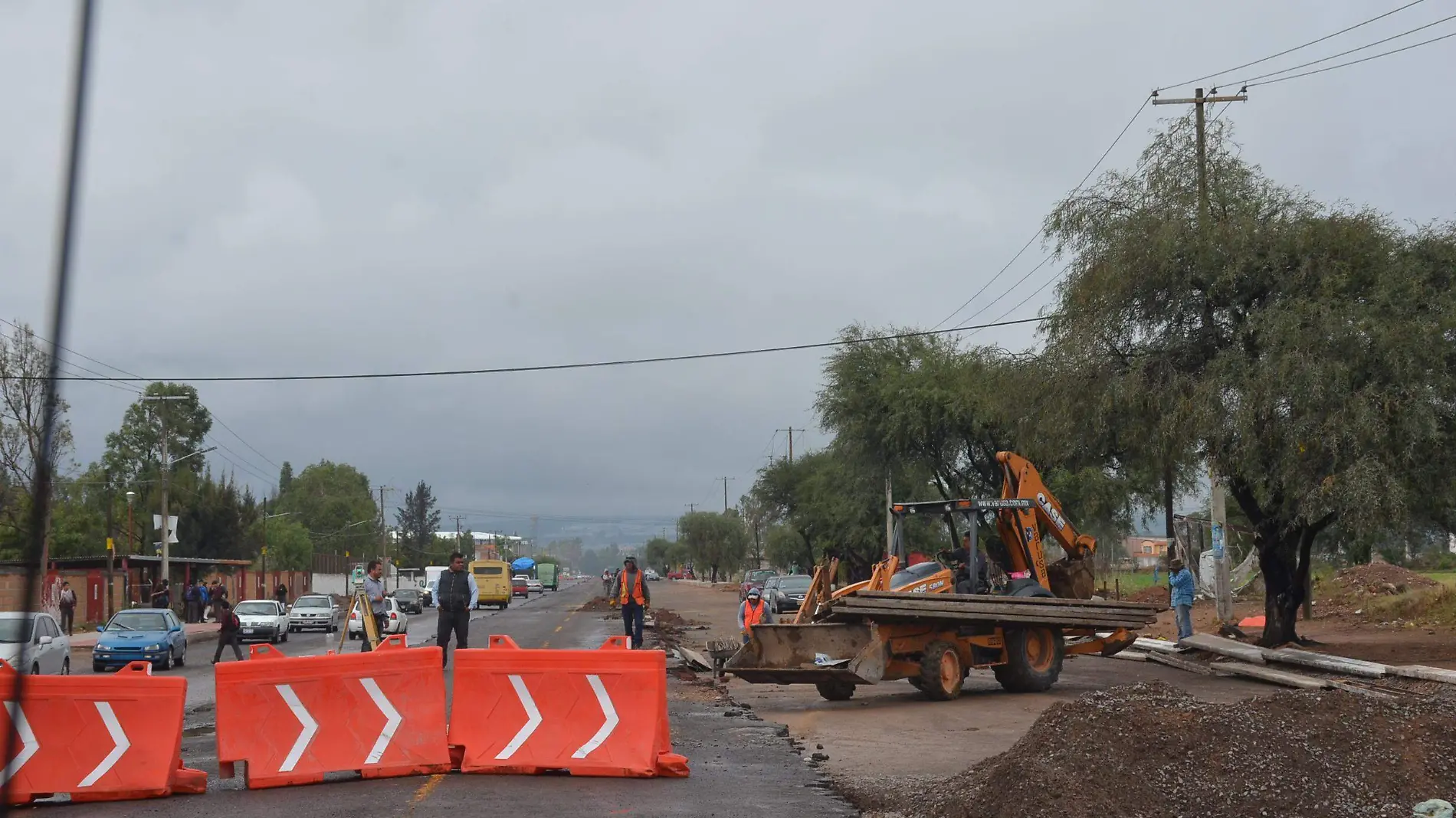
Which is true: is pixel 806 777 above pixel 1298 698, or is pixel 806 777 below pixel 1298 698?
below

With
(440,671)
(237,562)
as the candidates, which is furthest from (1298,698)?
(237,562)

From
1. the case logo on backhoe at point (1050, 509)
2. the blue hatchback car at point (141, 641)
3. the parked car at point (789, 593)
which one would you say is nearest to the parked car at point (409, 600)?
the parked car at point (789, 593)

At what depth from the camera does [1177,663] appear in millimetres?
22109

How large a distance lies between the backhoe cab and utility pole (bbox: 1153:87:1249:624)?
3988 mm

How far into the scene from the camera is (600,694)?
33.4ft

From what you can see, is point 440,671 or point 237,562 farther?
point 237,562

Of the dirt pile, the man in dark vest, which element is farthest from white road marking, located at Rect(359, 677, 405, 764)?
the dirt pile

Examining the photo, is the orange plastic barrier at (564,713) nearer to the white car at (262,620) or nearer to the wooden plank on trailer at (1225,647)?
the wooden plank on trailer at (1225,647)

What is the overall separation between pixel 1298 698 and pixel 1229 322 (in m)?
12.7

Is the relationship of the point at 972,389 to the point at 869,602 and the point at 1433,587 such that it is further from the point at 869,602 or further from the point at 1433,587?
the point at 869,602

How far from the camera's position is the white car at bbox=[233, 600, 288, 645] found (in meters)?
38.1

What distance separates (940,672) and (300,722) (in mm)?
8825

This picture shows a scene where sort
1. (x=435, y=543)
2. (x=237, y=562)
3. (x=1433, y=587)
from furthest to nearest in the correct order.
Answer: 1. (x=435, y=543)
2. (x=237, y=562)
3. (x=1433, y=587)

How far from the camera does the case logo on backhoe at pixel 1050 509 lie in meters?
18.8
